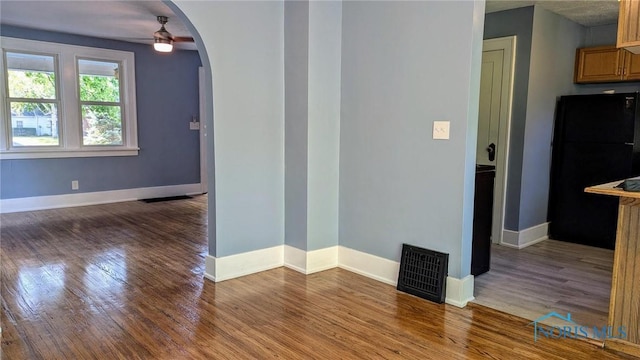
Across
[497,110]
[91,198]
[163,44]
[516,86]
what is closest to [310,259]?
[497,110]

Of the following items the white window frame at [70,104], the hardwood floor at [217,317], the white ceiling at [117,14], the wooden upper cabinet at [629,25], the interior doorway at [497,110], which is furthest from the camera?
the white window frame at [70,104]

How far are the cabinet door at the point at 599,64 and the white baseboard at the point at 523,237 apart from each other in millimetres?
1671

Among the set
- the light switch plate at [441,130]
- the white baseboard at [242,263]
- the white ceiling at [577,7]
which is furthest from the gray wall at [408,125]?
the white ceiling at [577,7]

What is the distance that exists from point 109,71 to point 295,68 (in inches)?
166

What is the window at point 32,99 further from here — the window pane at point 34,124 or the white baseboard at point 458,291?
the white baseboard at point 458,291

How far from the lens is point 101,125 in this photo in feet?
21.0

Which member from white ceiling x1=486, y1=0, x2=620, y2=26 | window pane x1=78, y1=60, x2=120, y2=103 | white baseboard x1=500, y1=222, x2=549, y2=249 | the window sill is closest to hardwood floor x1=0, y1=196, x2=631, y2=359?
white baseboard x1=500, y1=222, x2=549, y2=249

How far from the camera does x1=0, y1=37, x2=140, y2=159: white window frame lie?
559 cm

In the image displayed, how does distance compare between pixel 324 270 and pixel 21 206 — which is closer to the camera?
pixel 324 270

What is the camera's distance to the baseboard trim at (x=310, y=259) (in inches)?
137

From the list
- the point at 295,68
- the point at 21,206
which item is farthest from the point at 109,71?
the point at 295,68

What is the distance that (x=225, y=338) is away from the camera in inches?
93.4

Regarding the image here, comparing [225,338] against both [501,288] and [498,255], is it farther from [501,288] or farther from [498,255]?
[498,255]

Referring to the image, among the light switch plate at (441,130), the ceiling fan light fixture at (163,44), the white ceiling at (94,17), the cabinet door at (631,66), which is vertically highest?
the white ceiling at (94,17)
